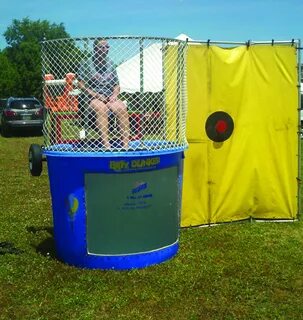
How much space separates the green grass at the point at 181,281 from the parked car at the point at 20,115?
15.3 metres

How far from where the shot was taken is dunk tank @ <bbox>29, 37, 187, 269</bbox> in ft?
16.6

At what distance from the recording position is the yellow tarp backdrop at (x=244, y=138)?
6.77 m

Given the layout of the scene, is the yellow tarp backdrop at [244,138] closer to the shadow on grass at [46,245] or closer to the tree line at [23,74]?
the shadow on grass at [46,245]

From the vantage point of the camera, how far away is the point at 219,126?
22.6ft

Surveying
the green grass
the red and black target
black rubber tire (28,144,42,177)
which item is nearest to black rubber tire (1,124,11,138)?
the green grass

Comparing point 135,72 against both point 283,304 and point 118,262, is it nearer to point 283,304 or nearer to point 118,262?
point 118,262

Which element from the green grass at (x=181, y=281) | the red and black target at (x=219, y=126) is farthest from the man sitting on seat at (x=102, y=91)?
the red and black target at (x=219, y=126)

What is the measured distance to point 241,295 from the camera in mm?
4668

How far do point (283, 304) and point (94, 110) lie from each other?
2.53m

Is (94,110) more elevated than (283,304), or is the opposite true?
(94,110)

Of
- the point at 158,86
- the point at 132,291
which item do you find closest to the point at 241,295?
the point at 132,291

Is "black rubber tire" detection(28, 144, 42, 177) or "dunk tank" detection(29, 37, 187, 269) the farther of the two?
"black rubber tire" detection(28, 144, 42, 177)

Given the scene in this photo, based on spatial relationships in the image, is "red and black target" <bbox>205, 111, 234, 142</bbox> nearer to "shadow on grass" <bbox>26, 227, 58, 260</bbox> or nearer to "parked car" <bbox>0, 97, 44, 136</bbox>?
"shadow on grass" <bbox>26, 227, 58, 260</bbox>

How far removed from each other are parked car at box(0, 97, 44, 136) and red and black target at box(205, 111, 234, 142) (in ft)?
52.6
